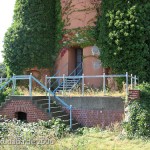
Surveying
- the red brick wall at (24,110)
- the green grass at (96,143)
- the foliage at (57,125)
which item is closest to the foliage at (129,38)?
the green grass at (96,143)

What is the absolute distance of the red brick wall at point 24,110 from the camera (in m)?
14.8

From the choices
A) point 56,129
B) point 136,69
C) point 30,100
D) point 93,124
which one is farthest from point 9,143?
point 136,69

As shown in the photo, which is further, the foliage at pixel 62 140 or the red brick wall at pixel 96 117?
the red brick wall at pixel 96 117

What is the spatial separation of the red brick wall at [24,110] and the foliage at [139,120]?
146 inches

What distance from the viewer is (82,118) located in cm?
1571

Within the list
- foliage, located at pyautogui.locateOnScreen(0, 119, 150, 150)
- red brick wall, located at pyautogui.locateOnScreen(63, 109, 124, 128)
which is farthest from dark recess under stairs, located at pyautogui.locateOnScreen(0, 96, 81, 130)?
foliage, located at pyautogui.locateOnScreen(0, 119, 150, 150)

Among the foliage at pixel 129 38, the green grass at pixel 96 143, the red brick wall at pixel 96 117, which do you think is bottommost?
the green grass at pixel 96 143

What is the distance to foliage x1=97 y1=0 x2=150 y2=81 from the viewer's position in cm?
Answer: 1912

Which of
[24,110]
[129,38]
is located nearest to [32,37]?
[129,38]

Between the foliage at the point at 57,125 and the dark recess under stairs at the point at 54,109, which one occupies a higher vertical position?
→ the dark recess under stairs at the point at 54,109

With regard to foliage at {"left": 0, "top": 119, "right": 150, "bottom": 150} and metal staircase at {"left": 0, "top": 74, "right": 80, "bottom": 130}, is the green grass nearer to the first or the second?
foliage at {"left": 0, "top": 119, "right": 150, "bottom": 150}

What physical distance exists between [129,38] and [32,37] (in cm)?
694

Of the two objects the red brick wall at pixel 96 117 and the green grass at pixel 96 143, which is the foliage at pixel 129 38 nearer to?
the red brick wall at pixel 96 117

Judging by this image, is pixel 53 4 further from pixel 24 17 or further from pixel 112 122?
pixel 112 122
